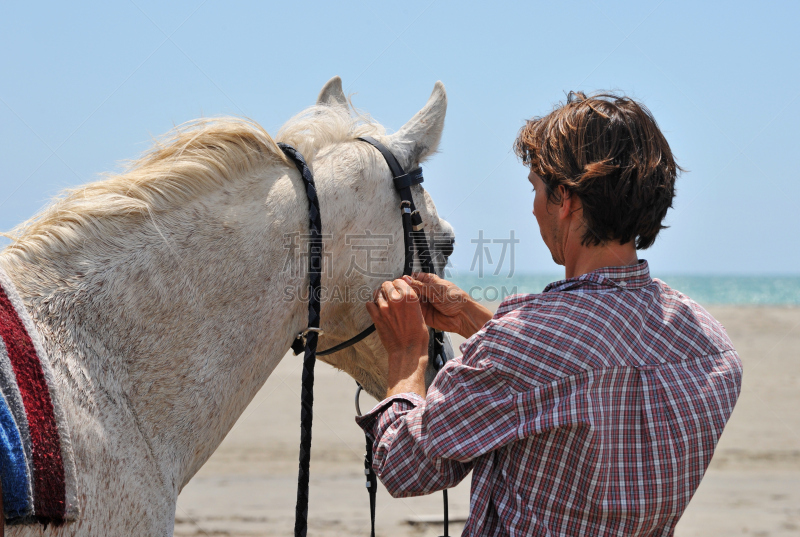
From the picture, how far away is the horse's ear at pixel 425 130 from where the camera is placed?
6.95 feet

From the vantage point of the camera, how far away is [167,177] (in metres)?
1.69

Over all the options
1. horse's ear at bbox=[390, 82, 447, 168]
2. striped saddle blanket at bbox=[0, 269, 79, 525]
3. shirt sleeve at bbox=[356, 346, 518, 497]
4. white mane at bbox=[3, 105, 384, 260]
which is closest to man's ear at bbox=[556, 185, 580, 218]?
shirt sleeve at bbox=[356, 346, 518, 497]

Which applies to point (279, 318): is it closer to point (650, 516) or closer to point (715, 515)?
point (650, 516)

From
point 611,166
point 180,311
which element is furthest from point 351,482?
point 611,166

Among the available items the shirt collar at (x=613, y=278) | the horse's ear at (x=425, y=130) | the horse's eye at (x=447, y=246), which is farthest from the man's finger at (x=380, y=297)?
the shirt collar at (x=613, y=278)

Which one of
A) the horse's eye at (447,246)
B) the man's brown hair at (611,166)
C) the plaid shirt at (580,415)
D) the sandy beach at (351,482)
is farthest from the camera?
the sandy beach at (351,482)

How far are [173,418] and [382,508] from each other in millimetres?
5245

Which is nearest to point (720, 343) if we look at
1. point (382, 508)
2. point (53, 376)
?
point (53, 376)

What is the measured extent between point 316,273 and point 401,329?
33 cm

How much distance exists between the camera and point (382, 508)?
633 centimetres

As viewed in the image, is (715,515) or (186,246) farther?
(715,515)

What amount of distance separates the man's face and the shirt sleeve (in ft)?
1.42

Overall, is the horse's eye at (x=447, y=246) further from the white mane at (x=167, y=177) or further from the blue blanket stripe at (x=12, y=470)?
the blue blanket stripe at (x=12, y=470)

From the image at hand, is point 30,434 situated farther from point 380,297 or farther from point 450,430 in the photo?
point 380,297
